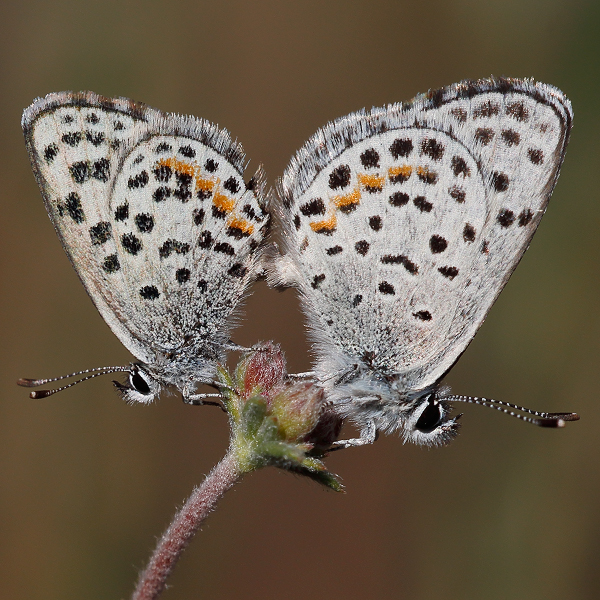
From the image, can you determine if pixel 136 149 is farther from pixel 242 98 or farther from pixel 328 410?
pixel 242 98

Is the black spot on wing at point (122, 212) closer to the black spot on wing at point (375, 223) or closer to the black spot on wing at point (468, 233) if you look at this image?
the black spot on wing at point (375, 223)

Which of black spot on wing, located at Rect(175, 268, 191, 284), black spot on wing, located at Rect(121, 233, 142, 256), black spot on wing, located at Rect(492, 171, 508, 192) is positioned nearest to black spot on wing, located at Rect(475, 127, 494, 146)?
black spot on wing, located at Rect(492, 171, 508, 192)

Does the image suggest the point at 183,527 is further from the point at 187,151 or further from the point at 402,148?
the point at 402,148

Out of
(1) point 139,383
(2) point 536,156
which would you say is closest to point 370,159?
(2) point 536,156

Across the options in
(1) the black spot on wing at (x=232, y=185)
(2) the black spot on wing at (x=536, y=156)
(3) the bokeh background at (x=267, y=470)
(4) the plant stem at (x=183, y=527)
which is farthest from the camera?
(3) the bokeh background at (x=267, y=470)

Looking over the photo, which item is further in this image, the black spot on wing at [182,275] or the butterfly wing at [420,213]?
the black spot on wing at [182,275]

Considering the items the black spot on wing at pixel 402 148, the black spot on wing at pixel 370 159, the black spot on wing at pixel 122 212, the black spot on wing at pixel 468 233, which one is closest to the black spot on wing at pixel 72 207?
the black spot on wing at pixel 122 212
